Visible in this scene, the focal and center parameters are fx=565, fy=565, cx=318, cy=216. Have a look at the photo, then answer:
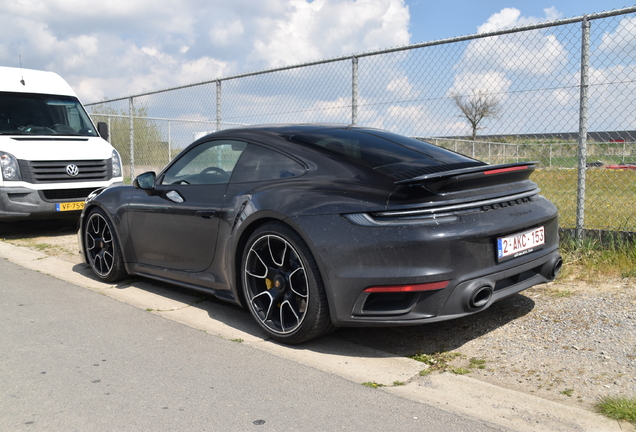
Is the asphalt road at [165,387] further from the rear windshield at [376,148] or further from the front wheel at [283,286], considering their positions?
the rear windshield at [376,148]

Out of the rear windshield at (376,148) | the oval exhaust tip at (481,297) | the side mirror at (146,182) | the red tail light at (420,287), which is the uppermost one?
the rear windshield at (376,148)

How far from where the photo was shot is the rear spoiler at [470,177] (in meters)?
3.07

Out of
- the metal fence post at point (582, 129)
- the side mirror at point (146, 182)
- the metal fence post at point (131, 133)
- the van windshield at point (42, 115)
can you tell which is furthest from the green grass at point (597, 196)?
the metal fence post at point (131, 133)

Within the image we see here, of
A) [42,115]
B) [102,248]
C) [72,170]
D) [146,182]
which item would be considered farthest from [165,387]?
[42,115]

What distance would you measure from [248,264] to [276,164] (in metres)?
0.70

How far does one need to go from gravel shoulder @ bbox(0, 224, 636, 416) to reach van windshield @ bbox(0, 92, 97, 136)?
6860 mm

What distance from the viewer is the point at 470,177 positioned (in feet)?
10.4

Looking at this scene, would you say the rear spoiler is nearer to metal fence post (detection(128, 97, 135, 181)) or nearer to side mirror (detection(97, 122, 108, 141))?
side mirror (detection(97, 122, 108, 141))

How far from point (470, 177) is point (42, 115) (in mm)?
7941

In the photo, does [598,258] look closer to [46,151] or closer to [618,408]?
[618,408]

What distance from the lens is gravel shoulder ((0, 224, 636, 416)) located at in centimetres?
298

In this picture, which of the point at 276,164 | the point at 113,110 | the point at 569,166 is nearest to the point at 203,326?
the point at 276,164

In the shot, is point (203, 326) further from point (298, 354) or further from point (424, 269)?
point (424, 269)

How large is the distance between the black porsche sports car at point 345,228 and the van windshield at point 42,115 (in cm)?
522
